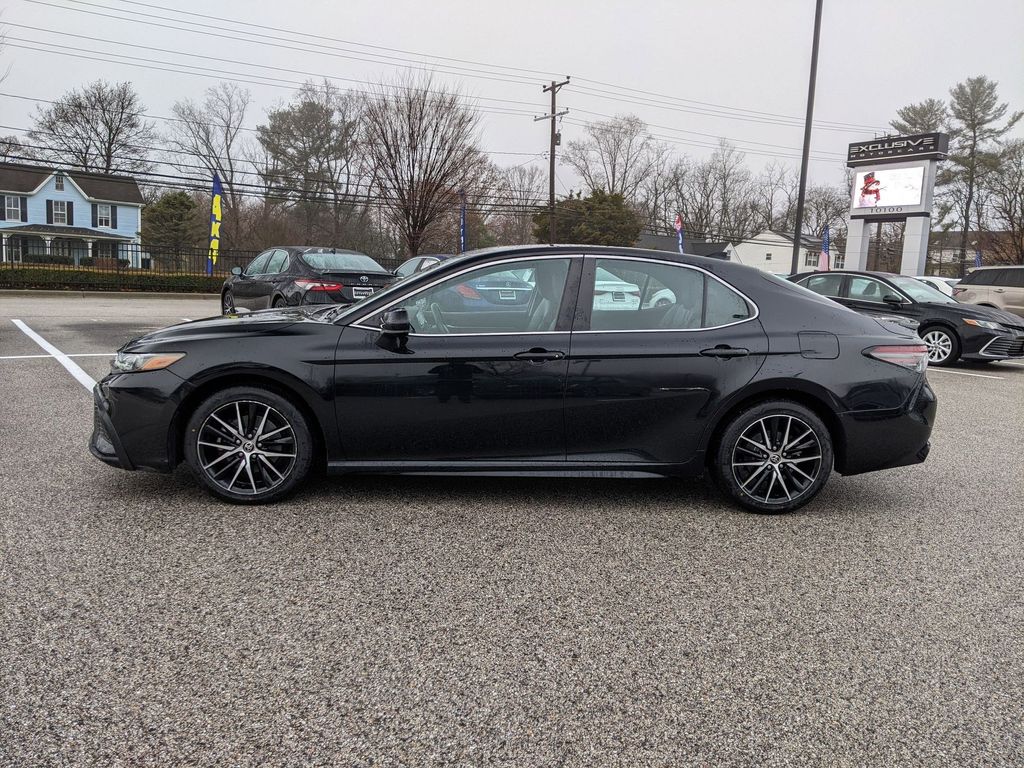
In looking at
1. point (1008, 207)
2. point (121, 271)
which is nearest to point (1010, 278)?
point (121, 271)

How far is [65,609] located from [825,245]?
4190 cm

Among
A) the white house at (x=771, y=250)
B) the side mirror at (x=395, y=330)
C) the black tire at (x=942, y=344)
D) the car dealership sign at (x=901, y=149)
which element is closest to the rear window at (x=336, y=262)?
the side mirror at (x=395, y=330)

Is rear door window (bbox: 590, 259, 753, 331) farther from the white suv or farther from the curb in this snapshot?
the curb

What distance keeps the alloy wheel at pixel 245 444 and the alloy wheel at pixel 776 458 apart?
8.51 ft

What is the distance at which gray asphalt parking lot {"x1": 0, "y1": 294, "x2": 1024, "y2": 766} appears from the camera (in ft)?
7.65

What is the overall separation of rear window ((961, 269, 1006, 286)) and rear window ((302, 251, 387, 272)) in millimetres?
13045

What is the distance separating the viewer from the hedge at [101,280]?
24891mm

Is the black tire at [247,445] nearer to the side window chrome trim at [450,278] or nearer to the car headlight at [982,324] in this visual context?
the side window chrome trim at [450,278]

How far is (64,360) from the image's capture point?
Answer: 9781 millimetres

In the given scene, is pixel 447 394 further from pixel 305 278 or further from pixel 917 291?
pixel 917 291

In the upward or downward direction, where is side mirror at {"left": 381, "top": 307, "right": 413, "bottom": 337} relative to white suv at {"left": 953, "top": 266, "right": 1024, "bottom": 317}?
downward

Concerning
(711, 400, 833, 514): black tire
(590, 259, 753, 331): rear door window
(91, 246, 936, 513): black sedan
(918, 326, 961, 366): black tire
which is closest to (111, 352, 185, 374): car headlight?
(91, 246, 936, 513): black sedan

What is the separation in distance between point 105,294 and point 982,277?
2540cm

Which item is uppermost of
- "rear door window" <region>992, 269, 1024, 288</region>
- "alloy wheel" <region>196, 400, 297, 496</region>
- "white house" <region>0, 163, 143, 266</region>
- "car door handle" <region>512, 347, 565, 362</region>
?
"white house" <region>0, 163, 143, 266</region>
